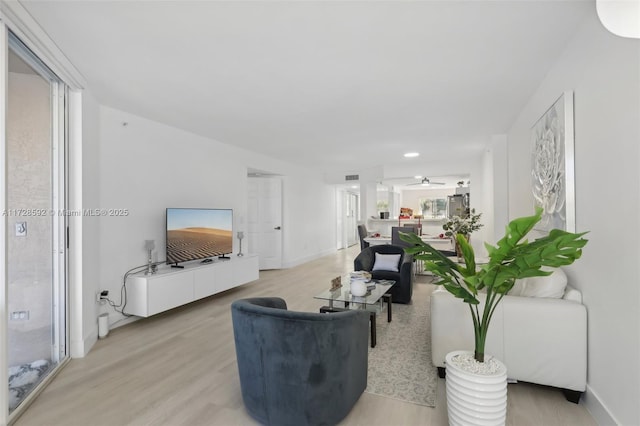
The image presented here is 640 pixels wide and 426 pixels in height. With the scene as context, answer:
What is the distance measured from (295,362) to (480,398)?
0.97 m

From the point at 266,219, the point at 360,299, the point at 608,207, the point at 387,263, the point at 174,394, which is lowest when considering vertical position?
the point at 174,394

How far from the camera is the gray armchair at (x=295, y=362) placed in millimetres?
1705

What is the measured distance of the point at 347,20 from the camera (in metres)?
1.97

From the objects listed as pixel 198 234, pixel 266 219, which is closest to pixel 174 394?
pixel 198 234

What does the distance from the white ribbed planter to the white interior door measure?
5.62 m

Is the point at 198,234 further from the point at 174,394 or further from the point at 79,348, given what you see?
the point at 174,394

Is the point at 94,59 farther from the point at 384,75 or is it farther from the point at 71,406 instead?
the point at 71,406

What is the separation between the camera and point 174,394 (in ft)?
7.33

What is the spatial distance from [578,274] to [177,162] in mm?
4515

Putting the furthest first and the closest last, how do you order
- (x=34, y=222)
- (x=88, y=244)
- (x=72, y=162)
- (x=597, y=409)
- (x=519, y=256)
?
(x=88, y=244)
(x=72, y=162)
(x=34, y=222)
(x=597, y=409)
(x=519, y=256)

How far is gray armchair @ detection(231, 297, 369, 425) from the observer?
5.59 feet

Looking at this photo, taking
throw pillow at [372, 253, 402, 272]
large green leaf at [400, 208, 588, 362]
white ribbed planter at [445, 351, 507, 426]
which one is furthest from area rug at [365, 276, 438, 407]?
large green leaf at [400, 208, 588, 362]

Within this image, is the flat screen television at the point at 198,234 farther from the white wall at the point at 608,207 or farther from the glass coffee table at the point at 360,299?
the white wall at the point at 608,207

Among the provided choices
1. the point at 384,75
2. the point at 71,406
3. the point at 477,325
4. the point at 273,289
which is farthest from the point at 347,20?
the point at 273,289
